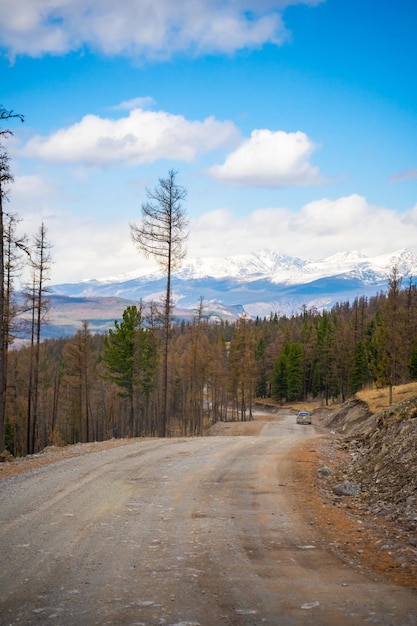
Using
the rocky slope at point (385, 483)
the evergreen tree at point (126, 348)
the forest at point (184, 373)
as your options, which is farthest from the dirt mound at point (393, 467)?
the evergreen tree at point (126, 348)

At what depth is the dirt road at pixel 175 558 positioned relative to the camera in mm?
5562

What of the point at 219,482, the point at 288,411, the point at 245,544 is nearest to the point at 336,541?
the point at 245,544

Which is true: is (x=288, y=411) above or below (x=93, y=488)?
below

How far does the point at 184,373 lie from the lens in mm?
66188

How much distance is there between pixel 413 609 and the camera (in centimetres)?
557

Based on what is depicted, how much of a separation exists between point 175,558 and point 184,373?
59.0 metres

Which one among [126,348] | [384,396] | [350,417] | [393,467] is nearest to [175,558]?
[393,467]

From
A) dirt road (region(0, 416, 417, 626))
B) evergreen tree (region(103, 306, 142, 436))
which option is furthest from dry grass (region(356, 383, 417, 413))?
dirt road (region(0, 416, 417, 626))

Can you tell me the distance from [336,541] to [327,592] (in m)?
2.31

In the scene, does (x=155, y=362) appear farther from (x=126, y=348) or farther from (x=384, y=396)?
(x=384, y=396)

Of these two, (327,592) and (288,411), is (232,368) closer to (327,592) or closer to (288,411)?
(288,411)

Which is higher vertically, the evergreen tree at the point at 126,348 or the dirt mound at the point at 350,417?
the evergreen tree at the point at 126,348

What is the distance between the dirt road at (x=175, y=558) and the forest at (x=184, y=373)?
21.2m

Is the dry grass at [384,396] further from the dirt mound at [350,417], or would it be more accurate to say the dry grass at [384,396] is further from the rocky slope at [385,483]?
the rocky slope at [385,483]
